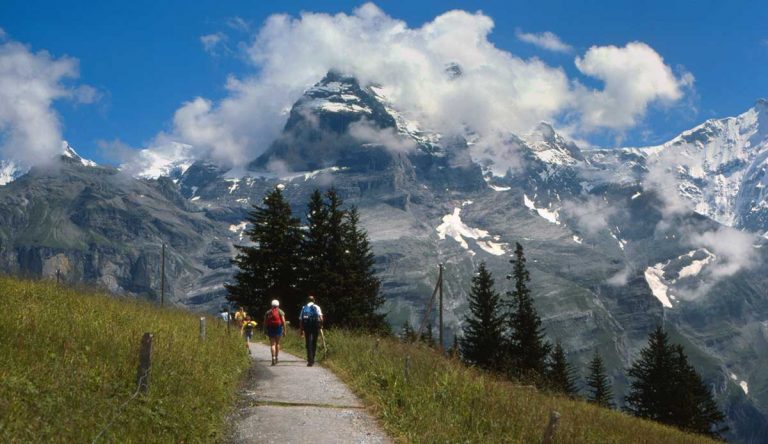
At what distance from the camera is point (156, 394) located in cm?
966

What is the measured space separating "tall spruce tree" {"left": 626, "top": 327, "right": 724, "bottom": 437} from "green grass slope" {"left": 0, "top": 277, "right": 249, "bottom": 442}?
43927 millimetres

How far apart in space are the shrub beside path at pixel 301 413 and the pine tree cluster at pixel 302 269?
79.0 feet

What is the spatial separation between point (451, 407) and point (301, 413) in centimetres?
282

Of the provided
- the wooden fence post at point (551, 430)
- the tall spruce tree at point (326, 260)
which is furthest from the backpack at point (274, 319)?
the tall spruce tree at point (326, 260)

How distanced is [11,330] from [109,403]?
2.29 m

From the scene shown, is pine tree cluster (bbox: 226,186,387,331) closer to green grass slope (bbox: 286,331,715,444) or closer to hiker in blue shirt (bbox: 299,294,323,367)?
hiker in blue shirt (bbox: 299,294,323,367)

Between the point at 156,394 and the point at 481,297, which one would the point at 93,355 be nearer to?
the point at 156,394

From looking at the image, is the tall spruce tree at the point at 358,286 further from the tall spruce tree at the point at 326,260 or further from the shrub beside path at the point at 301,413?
the shrub beside path at the point at 301,413

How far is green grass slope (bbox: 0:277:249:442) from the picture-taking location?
7766mm

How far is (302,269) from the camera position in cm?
4272

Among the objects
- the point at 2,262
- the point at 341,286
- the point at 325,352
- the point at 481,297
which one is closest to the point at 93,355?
the point at 2,262

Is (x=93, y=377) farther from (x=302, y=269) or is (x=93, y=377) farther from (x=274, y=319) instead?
(x=302, y=269)

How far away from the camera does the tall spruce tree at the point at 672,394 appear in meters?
48.6

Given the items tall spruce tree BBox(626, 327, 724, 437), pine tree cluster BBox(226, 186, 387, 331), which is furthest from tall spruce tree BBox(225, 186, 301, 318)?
tall spruce tree BBox(626, 327, 724, 437)
